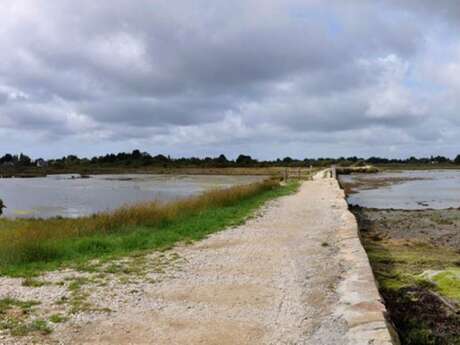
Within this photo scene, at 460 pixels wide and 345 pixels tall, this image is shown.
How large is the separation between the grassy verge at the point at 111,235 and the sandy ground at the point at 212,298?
0.83 metres

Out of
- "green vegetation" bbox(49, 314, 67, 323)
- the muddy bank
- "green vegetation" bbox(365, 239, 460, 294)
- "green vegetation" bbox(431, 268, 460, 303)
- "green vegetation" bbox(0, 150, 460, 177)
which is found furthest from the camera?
"green vegetation" bbox(0, 150, 460, 177)

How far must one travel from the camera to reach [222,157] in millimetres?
116688

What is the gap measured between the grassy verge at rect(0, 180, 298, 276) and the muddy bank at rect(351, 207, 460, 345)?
3944mm

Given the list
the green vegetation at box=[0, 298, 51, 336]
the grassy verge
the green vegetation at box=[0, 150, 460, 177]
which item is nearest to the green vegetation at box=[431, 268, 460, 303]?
the grassy verge

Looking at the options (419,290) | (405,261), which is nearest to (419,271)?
(405,261)

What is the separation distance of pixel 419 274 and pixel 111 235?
6.26 metres

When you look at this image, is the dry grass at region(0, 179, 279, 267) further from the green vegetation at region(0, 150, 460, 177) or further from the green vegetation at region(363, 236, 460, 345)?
the green vegetation at region(0, 150, 460, 177)

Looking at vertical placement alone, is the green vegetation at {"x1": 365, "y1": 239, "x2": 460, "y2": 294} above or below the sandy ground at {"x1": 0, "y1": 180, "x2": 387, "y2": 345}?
below

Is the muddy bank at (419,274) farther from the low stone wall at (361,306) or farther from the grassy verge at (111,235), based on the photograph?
the grassy verge at (111,235)

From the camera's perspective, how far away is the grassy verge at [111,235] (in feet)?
27.9

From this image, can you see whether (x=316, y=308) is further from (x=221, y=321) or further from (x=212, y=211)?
(x=212, y=211)

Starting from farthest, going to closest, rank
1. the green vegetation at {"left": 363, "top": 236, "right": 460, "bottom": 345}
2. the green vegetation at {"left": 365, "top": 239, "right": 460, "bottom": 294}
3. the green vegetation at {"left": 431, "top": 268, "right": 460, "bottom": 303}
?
the green vegetation at {"left": 365, "top": 239, "right": 460, "bottom": 294} < the green vegetation at {"left": 431, "top": 268, "right": 460, "bottom": 303} < the green vegetation at {"left": 363, "top": 236, "right": 460, "bottom": 345}

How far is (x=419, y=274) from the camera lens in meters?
8.55

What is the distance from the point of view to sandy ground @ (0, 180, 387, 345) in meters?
4.93
